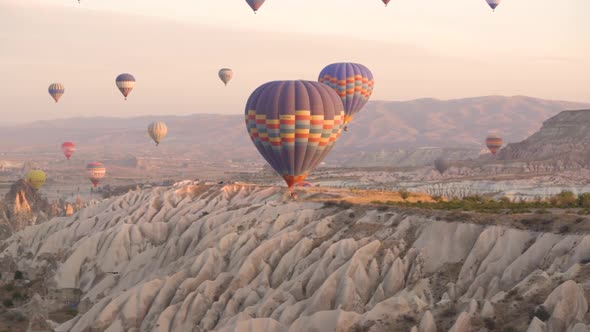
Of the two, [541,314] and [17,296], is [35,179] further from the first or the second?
[541,314]

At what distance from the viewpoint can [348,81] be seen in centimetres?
9725

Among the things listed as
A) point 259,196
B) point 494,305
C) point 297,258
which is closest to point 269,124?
point 259,196

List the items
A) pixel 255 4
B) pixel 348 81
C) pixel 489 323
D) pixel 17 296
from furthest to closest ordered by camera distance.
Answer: pixel 255 4 → pixel 348 81 → pixel 17 296 → pixel 489 323

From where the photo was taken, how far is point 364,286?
46656 millimetres

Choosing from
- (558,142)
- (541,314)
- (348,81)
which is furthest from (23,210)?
(558,142)

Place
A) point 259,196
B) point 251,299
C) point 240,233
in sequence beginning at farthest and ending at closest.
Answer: point 259,196 → point 240,233 → point 251,299

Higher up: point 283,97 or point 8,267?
point 283,97

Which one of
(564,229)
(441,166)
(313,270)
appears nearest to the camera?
(564,229)

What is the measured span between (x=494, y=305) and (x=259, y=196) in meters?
40.5

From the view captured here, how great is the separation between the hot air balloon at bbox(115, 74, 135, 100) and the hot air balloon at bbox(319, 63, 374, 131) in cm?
5740

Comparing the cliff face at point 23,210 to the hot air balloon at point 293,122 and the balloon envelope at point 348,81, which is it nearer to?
the balloon envelope at point 348,81

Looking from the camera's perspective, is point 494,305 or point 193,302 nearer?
point 494,305

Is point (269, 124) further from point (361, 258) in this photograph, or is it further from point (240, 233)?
point (361, 258)

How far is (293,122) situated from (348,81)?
109 feet
